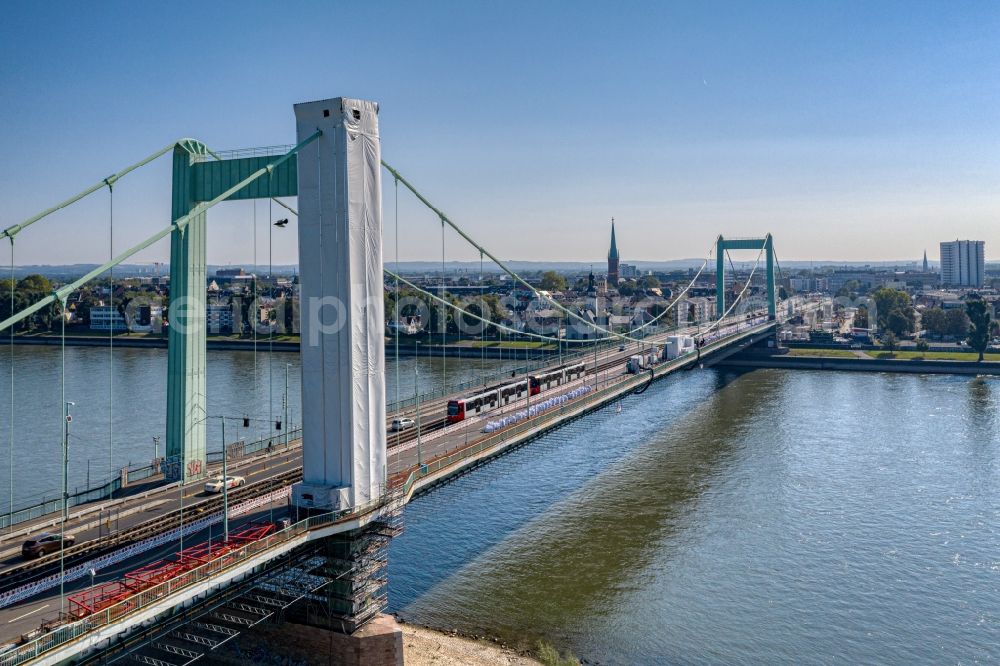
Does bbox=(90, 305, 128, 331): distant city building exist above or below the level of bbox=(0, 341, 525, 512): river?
above

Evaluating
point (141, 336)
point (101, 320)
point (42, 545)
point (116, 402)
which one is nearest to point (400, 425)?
point (42, 545)

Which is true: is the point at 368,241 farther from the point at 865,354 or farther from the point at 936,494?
the point at 865,354

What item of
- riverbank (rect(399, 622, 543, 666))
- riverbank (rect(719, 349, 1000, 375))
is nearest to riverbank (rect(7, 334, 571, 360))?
riverbank (rect(719, 349, 1000, 375))

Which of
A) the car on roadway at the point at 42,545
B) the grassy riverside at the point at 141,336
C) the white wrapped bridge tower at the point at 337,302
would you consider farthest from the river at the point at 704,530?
the grassy riverside at the point at 141,336

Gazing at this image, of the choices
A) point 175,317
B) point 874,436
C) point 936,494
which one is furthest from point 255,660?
point 874,436

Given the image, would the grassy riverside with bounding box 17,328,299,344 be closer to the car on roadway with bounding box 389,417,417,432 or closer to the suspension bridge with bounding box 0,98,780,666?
the car on roadway with bounding box 389,417,417,432

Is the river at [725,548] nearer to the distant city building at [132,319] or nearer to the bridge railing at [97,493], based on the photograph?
the bridge railing at [97,493]
